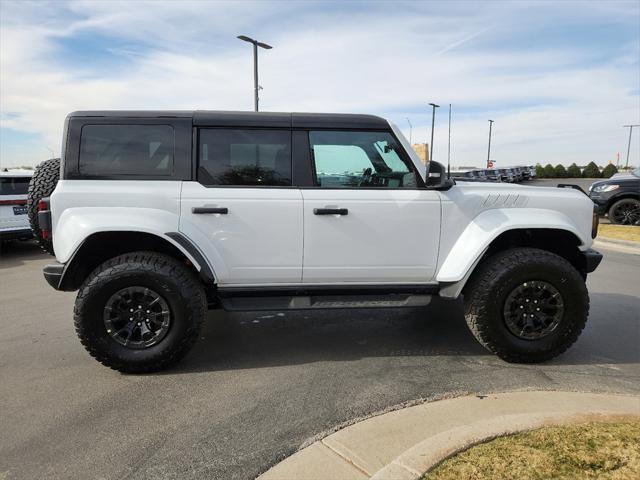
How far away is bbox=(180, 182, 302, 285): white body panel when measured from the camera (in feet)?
12.5

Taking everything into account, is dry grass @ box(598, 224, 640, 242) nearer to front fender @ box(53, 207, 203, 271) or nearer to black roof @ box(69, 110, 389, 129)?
black roof @ box(69, 110, 389, 129)

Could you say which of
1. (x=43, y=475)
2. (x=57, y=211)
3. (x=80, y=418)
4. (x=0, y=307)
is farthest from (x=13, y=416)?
(x=0, y=307)

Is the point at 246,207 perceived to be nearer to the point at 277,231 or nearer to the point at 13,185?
the point at 277,231

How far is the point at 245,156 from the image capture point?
3.95m

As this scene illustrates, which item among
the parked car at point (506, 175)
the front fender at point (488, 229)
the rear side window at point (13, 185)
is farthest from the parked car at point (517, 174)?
the front fender at point (488, 229)

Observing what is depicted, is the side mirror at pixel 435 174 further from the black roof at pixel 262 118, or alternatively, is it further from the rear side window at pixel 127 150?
the rear side window at pixel 127 150

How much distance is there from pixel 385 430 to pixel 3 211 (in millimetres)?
9318

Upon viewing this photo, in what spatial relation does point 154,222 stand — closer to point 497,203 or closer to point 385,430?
point 385,430

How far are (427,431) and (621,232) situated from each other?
10.8 m

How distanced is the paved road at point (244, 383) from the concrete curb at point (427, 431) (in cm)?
19

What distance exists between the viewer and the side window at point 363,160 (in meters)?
4.02

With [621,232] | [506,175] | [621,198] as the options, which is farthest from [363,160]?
[506,175]

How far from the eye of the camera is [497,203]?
4039mm

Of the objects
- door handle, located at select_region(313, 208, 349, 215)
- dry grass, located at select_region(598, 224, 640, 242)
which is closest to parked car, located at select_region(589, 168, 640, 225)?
dry grass, located at select_region(598, 224, 640, 242)
